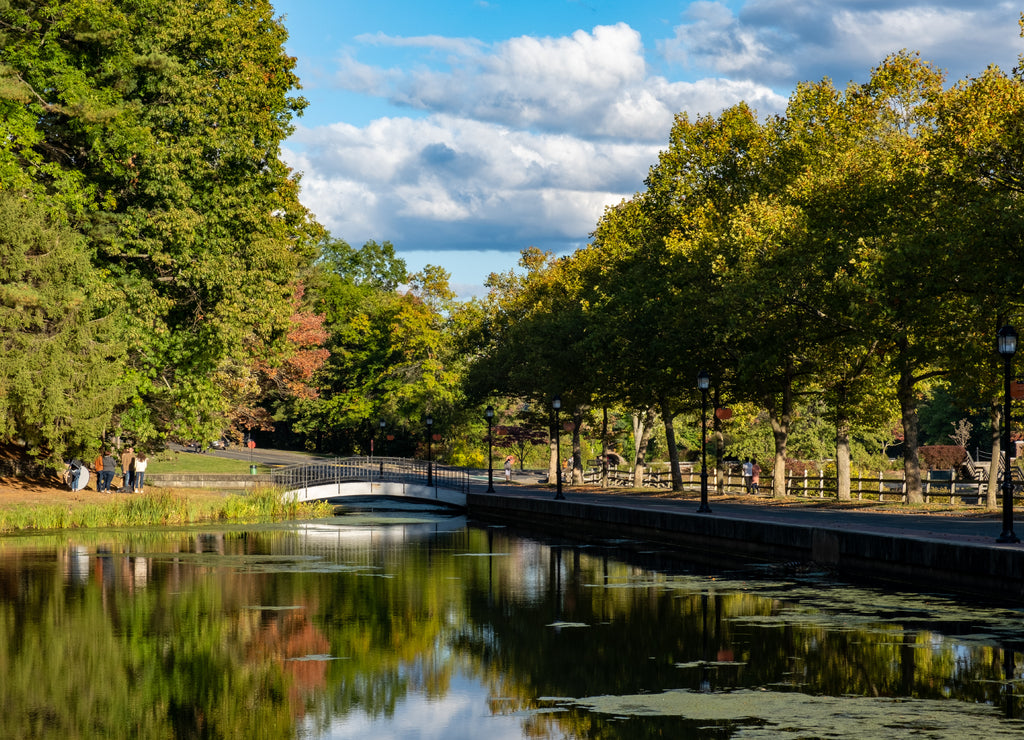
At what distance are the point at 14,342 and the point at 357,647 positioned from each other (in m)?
25.7

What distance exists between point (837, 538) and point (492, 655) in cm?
1137

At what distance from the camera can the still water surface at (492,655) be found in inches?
416

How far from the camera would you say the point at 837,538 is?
77.5 feet

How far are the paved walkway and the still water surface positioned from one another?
115 inches

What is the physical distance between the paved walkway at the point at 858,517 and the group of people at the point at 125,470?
1742cm

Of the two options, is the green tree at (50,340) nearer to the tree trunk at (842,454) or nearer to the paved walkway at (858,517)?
the paved walkway at (858,517)

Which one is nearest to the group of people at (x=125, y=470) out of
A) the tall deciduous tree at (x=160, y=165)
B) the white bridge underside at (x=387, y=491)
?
the tall deciduous tree at (x=160, y=165)

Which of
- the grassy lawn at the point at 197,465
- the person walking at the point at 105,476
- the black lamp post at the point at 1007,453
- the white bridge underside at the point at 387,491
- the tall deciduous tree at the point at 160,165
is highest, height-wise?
the tall deciduous tree at the point at 160,165

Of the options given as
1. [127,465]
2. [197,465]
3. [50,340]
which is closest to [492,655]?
[50,340]

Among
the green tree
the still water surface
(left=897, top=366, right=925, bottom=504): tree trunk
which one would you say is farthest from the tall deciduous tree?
(left=897, top=366, right=925, bottom=504): tree trunk

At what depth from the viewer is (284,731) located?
10.1 metres

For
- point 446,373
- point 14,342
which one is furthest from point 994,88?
point 446,373

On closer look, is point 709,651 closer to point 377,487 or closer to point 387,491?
point 387,491

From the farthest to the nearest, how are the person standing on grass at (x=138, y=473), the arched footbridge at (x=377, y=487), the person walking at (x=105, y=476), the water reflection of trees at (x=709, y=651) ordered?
the arched footbridge at (x=377, y=487), the person standing on grass at (x=138, y=473), the person walking at (x=105, y=476), the water reflection of trees at (x=709, y=651)
